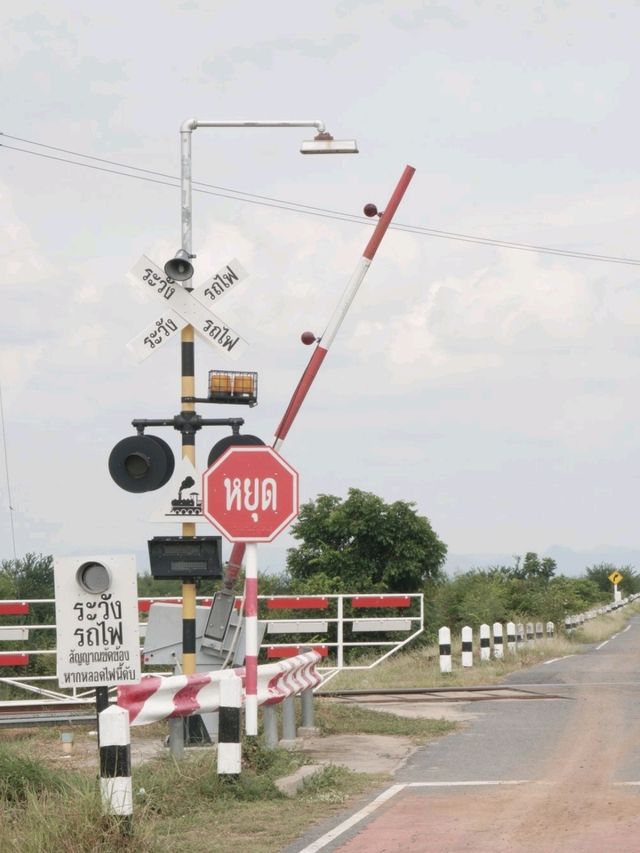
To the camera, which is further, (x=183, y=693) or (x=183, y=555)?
(x=183, y=555)

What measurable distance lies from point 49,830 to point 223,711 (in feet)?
8.70

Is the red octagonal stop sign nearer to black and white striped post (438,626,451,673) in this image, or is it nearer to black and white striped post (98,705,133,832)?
black and white striped post (98,705,133,832)

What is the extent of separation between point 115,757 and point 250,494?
3904 mm

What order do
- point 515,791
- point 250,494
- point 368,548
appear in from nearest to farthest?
point 515,791, point 250,494, point 368,548

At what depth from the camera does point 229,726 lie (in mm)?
11055

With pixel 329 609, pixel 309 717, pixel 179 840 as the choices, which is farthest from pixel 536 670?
pixel 179 840

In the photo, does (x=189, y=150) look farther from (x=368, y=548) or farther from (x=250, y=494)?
(x=368, y=548)

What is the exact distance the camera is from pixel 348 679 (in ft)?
79.9

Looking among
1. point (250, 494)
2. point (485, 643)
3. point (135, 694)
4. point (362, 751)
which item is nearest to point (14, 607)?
point (362, 751)

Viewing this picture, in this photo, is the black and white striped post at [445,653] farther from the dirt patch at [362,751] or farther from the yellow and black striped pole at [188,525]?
the yellow and black striped pole at [188,525]

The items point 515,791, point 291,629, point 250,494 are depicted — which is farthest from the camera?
point 291,629

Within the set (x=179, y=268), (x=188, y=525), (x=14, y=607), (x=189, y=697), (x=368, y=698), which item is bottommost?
(x=368, y=698)

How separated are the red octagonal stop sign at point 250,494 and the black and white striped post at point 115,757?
11.8 ft

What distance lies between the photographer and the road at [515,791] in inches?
373
